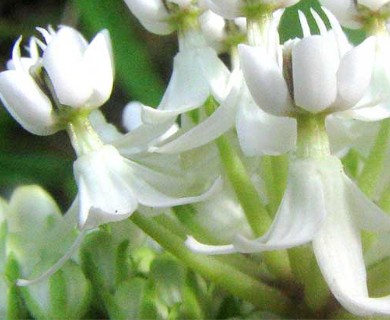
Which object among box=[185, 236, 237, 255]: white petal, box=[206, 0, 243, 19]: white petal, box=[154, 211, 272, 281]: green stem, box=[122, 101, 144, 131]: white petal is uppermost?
box=[206, 0, 243, 19]: white petal

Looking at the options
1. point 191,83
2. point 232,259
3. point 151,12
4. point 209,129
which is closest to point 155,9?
point 151,12

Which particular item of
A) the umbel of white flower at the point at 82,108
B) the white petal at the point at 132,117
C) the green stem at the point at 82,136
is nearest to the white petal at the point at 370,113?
the umbel of white flower at the point at 82,108

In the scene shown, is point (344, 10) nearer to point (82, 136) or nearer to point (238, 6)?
point (238, 6)

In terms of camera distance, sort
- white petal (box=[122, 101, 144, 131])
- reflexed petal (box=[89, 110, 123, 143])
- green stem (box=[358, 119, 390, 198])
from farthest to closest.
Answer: white petal (box=[122, 101, 144, 131]), reflexed petal (box=[89, 110, 123, 143]), green stem (box=[358, 119, 390, 198])

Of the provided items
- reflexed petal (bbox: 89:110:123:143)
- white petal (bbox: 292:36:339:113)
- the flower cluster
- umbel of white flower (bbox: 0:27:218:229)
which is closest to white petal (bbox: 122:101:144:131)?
reflexed petal (bbox: 89:110:123:143)

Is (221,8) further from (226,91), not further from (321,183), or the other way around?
(321,183)

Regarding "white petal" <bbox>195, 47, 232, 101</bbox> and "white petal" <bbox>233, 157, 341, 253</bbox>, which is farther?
"white petal" <bbox>195, 47, 232, 101</bbox>

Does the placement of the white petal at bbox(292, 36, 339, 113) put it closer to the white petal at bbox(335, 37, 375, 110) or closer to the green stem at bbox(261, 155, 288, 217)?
the white petal at bbox(335, 37, 375, 110)
